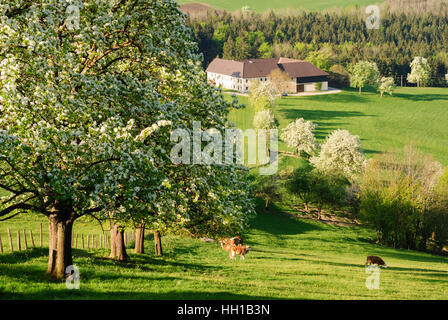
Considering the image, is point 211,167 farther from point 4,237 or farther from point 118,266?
point 4,237

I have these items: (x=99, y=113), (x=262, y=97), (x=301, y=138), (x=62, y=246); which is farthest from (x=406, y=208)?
(x=262, y=97)

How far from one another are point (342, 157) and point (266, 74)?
349ft

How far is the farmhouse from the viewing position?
176875 mm

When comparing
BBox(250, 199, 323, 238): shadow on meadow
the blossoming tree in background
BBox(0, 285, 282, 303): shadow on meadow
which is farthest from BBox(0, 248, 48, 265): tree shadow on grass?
BBox(250, 199, 323, 238): shadow on meadow

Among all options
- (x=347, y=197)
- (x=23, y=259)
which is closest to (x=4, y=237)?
(x=23, y=259)

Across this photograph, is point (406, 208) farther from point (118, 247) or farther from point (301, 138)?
point (118, 247)

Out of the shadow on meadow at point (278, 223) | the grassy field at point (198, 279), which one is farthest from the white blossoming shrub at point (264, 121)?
the grassy field at point (198, 279)

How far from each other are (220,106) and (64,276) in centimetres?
1119

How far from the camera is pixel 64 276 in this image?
61.1 ft

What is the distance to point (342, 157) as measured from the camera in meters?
89.3

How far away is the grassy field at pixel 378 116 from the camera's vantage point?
382 ft

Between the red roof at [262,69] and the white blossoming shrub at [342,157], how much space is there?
93.6 meters

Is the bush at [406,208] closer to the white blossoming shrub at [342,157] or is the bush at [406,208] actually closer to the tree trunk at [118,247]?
the white blossoming shrub at [342,157]

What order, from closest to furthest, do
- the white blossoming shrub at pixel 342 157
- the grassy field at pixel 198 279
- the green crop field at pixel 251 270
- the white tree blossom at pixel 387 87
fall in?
the grassy field at pixel 198 279 < the green crop field at pixel 251 270 < the white blossoming shrub at pixel 342 157 < the white tree blossom at pixel 387 87
